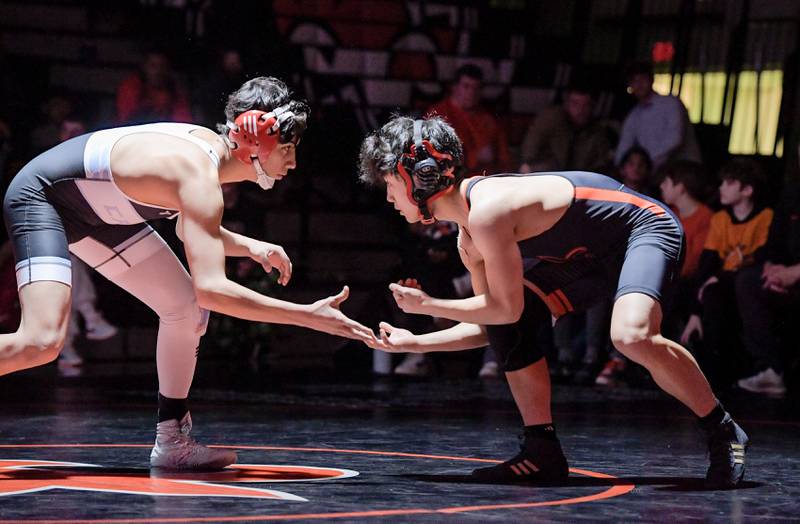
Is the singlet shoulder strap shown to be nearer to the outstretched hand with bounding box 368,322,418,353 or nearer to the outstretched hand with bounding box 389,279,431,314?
the outstretched hand with bounding box 389,279,431,314

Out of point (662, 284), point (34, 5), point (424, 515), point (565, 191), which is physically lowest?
point (424, 515)

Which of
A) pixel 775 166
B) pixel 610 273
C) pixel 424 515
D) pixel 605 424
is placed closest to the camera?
pixel 424 515

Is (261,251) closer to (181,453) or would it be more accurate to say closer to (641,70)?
(181,453)

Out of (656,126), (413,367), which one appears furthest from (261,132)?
(656,126)

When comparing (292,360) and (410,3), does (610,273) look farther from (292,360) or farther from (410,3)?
(410,3)

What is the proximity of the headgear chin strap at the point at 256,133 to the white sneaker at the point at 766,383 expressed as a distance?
430 cm

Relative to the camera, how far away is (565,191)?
4.27 meters

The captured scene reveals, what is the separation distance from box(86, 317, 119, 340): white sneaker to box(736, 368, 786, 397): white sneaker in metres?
4.04

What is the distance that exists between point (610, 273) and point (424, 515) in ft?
4.05

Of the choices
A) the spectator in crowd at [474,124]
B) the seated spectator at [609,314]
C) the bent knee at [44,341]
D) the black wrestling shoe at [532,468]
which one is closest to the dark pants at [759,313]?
the seated spectator at [609,314]

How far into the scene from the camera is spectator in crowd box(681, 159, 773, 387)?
8078 millimetres

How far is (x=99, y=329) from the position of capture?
29.9 ft

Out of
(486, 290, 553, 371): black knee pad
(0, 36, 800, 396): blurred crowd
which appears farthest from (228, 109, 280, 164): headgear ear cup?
(0, 36, 800, 396): blurred crowd

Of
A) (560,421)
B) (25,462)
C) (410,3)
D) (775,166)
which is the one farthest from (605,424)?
(410,3)
